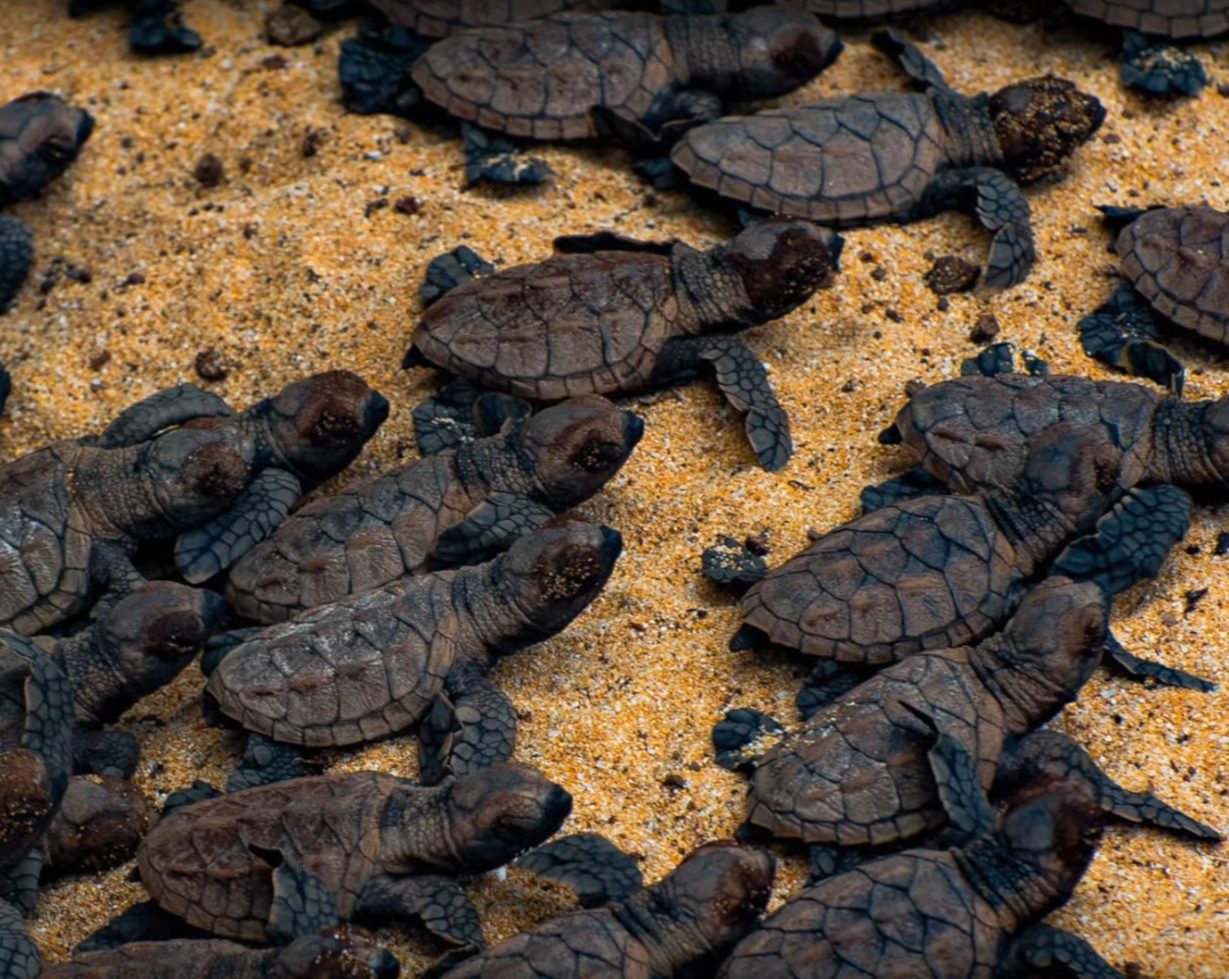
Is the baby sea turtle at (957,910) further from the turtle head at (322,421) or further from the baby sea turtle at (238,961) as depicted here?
the turtle head at (322,421)

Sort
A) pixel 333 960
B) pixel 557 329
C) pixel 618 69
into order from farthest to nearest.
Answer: pixel 618 69 < pixel 557 329 < pixel 333 960

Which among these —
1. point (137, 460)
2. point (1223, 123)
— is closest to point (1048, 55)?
point (1223, 123)

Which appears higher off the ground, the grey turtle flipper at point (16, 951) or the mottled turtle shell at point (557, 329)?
the mottled turtle shell at point (557, 329)

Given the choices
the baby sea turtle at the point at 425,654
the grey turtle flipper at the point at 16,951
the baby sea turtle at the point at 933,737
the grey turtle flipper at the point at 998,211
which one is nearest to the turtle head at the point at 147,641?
the baby sea turtle at the point at 425,654

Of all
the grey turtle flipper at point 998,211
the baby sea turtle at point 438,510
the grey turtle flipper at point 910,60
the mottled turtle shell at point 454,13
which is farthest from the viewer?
the mottled turtle shell at point 454,13

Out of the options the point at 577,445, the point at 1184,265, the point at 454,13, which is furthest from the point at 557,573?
the point at 454,13

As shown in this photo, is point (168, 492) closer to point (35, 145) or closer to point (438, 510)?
point (438, 510)
